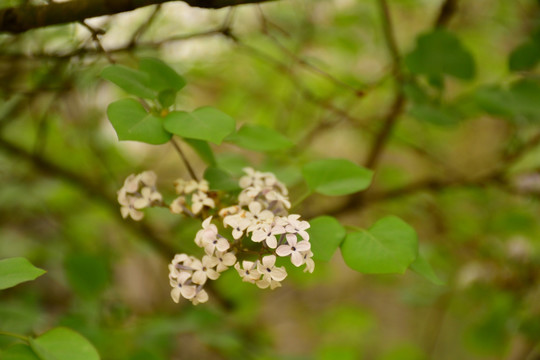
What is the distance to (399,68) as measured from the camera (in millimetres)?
1028

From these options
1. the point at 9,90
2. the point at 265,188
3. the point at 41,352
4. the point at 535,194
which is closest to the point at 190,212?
the point at 265,188

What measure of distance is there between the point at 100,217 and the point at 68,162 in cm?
23

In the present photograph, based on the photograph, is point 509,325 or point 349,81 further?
point 349,81

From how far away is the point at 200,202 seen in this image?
59 cm

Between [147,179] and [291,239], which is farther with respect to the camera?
[147,179]

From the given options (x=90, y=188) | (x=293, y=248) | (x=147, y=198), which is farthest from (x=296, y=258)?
(x=90, y=188)

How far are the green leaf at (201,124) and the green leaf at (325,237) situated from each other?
15 centimetres

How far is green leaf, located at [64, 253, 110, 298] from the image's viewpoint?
3.31 ft

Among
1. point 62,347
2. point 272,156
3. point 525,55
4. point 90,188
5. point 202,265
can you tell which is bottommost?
point 90,188

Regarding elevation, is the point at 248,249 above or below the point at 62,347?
above

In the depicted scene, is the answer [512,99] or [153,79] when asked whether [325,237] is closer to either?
[153,79]

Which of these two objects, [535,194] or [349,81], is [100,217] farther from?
[535,194]

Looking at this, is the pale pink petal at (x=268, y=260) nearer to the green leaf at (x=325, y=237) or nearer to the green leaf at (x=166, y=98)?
the green leaf at (x=325, y=237)

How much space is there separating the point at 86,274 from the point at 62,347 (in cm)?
48
